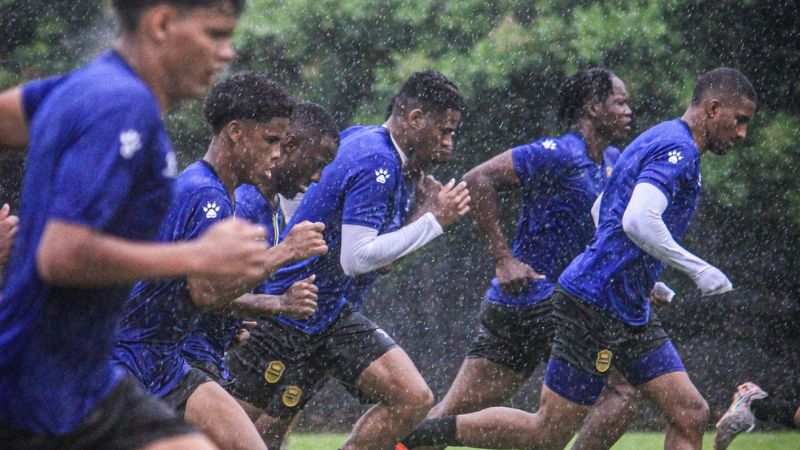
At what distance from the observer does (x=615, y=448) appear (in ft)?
26.3

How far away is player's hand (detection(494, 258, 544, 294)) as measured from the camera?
621 centimetres

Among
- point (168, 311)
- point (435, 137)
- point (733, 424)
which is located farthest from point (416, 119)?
point (733, 424)

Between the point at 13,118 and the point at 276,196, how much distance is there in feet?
8.89

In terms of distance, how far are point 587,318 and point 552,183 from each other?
3.07 ft

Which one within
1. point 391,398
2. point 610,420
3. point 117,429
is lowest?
point 610,420

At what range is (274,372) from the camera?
5.56 m

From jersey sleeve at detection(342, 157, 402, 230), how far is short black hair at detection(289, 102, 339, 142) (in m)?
0.48

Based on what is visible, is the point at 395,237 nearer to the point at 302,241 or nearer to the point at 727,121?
the point at 302,241

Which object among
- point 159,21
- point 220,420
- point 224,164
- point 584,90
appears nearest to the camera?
point 159,21

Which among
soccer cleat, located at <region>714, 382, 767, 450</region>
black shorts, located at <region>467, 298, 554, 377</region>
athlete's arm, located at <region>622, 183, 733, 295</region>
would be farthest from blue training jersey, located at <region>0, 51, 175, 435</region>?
soccer cleat, located at <region>714, 382, 767, 450</region>

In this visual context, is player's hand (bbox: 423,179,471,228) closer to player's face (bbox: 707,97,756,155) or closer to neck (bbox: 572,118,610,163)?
player's face (bbox: 707,97,756,155)

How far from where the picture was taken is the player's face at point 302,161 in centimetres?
562

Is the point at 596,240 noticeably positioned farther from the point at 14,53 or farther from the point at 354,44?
the point at 14,53

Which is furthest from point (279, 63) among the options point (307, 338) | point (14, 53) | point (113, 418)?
point (113, 418)
